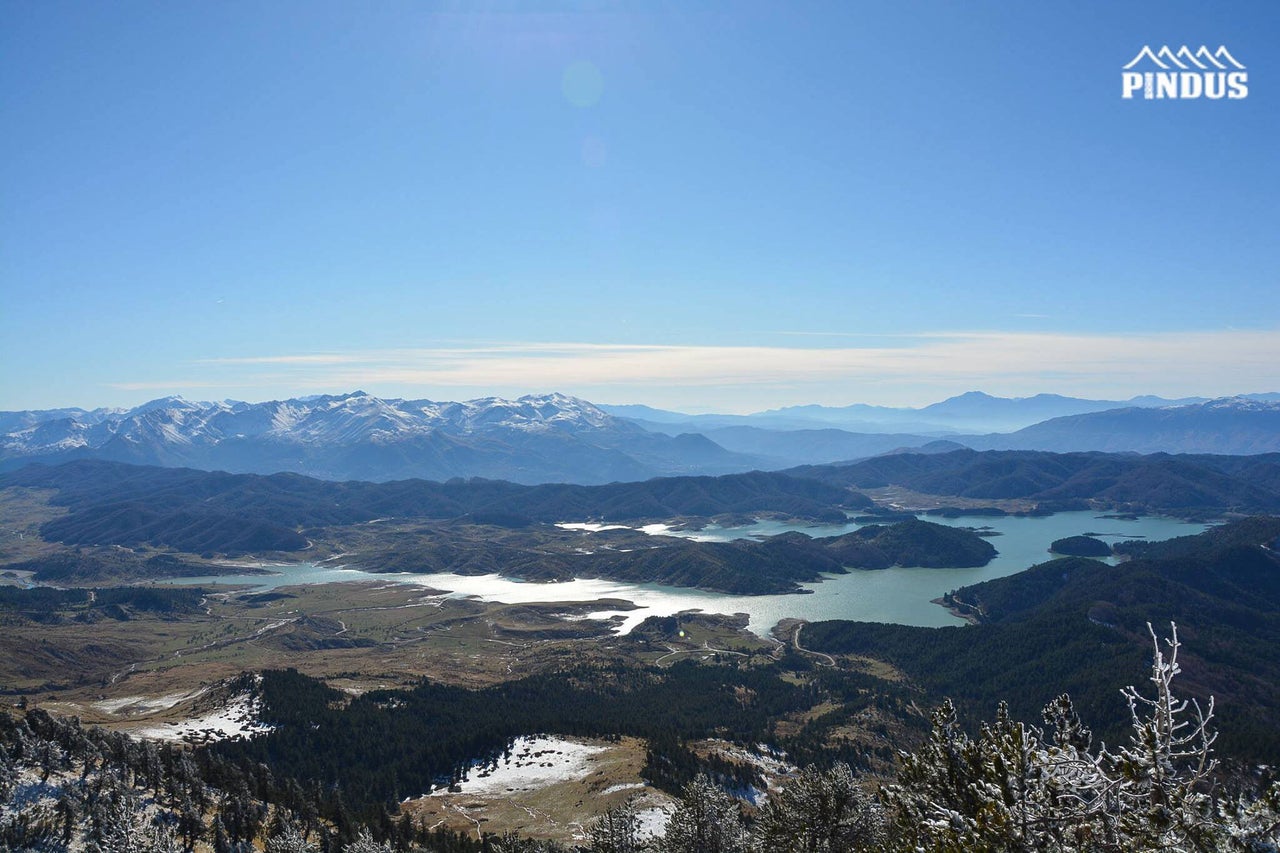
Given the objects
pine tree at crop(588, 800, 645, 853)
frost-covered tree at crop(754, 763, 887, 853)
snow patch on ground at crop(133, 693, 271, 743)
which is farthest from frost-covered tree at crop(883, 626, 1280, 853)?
snow patch on ground at crop(133, 693, 271, 743)

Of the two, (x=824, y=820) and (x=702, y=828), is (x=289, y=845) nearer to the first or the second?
(x=702, y=828)

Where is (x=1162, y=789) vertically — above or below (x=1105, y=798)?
above

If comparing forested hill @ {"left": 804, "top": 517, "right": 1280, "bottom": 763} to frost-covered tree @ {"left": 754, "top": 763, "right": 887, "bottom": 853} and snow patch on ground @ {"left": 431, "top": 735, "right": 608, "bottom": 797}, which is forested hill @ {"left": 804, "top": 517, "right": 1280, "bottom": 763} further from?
frost-covered tree @ {"left": 754, "top": 763, "right": 887, "bottom": 853}

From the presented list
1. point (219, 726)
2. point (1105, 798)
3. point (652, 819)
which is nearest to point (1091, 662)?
point (652, 819)

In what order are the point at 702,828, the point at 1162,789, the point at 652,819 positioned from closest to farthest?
the point at 1162,789, the point at 702,828, the point at 652,819

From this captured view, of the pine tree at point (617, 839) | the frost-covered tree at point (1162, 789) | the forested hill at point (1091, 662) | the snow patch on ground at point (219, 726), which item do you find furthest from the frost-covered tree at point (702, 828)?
the forested hill at point (1091, 662)

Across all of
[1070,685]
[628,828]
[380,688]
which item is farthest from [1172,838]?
[1070,685]
